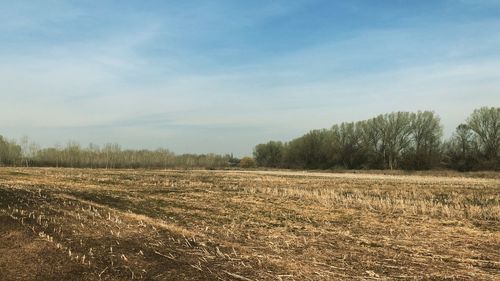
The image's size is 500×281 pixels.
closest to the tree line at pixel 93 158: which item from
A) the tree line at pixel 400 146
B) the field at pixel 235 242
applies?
the tree line at pixel 400 146

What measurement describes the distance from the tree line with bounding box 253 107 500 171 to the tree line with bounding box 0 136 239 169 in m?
27.9

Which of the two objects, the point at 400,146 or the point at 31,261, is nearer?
the point at 31,261

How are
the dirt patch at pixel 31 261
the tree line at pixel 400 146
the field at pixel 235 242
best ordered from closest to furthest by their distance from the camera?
1. the dirt patch at pixel 31 261
2. the field at pixel 235 242
3. the tree line at pixel 400 146

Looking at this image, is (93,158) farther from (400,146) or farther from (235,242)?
(235,242)

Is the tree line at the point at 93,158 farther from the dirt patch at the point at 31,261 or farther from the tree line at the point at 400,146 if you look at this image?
the dirt patch at the point at 31,261

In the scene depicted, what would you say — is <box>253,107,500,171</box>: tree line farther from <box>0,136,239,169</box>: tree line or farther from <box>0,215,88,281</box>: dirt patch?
<box>0,215,88,281</box>: dirt patch

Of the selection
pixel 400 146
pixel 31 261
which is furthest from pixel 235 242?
pixel 400 146

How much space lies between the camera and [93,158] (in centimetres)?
10300

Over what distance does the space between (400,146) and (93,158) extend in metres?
67.6

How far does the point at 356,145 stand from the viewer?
92188mm

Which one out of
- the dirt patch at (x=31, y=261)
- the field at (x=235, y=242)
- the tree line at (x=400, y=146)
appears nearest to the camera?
the dirt patch at (x=31, y=261)

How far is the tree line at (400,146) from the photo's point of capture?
71625 millimetres

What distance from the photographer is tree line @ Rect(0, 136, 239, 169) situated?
9788 centimetres

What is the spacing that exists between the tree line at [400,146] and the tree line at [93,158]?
27.9 m
